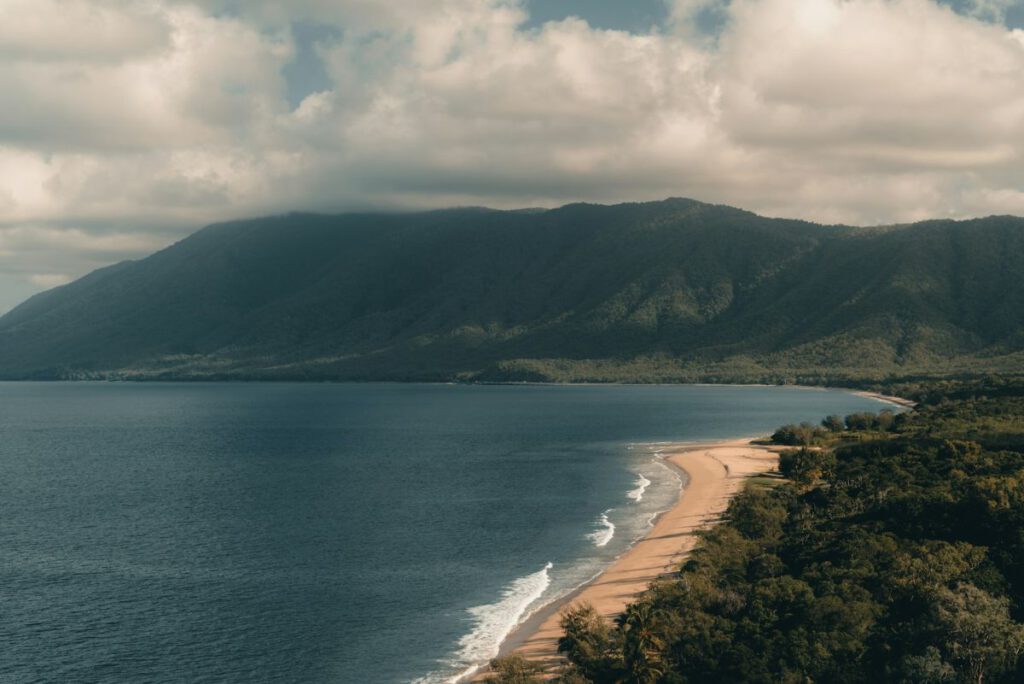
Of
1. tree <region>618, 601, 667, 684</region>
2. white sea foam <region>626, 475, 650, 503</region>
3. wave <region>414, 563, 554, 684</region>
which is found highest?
tree <region>618, 601, 667, 684</region>

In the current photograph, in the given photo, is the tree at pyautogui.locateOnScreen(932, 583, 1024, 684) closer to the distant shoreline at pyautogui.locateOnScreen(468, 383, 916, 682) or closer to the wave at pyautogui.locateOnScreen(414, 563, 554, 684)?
the distant shoreline at pyautogui.locateOnScreen(468, 383, 916, 682)

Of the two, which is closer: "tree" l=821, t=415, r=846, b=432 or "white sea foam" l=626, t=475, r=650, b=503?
"white sea foam" l=626, t=475, r=650, b=503

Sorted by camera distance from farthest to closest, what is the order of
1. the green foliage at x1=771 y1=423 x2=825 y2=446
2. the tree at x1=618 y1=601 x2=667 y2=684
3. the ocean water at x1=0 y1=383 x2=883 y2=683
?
the green foliage at x1=771 y1=423 x2=825 y2=446
the ocean water at x1=0 y1=383 x2=883 y2=683
the tree at x1=618 y1=601 x2=667 y2=684

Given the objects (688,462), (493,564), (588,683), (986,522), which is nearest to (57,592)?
(493,564)

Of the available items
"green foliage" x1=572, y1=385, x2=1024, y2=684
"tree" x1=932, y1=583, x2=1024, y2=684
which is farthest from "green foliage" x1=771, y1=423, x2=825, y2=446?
"tree" x1=932, y1=583, x2=1024, y2=684

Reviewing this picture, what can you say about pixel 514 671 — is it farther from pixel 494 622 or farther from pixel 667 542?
pixel 667 542

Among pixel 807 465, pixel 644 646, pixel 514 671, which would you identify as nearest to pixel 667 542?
pixel 644 646

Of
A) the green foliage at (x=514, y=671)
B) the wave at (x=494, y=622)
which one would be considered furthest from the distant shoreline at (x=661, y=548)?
the green foliage at (x=514, y=671)
